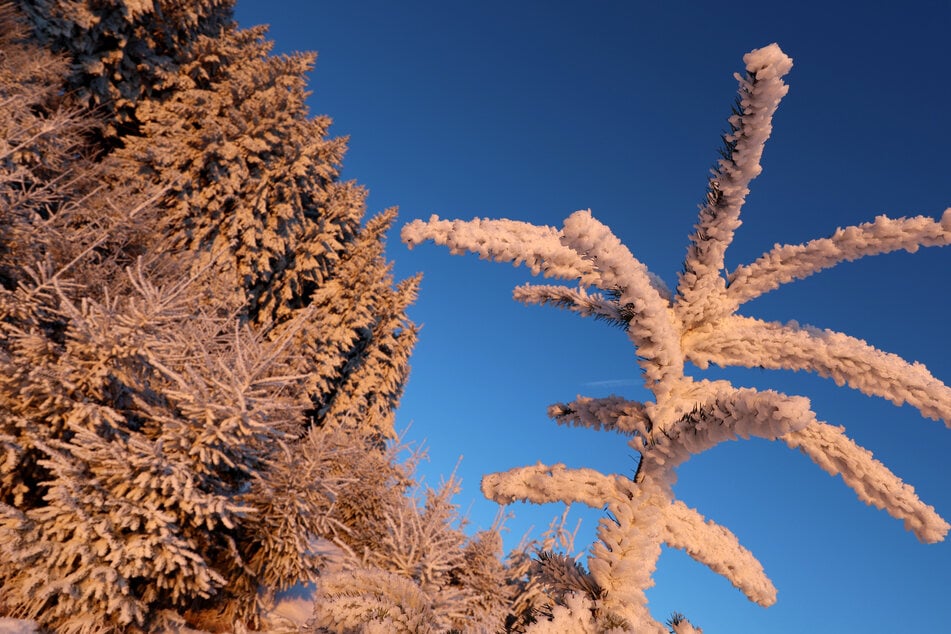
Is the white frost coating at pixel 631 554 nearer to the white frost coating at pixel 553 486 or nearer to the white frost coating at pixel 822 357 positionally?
the white frost coating at pixel 553 486

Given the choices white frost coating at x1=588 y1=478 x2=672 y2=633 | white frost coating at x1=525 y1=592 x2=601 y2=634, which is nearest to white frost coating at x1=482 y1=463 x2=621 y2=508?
white frost coating at x1=588 y1=478 x2=672 y2=633

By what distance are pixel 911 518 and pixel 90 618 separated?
21.1 feet

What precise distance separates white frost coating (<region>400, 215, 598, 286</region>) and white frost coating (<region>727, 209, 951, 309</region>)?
0.89 metres

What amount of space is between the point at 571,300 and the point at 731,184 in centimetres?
92

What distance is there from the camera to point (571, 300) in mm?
2641

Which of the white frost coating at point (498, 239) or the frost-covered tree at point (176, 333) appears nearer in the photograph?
the white frost coating at point (498, 239)

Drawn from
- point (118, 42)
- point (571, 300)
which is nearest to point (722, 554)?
point (571, 300)

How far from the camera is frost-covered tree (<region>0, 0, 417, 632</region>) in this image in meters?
5.06

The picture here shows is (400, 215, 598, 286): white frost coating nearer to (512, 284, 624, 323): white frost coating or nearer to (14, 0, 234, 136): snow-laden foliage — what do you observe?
(512, 284, 624, 323): white frost coating

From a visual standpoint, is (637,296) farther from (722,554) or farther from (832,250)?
(722,554)

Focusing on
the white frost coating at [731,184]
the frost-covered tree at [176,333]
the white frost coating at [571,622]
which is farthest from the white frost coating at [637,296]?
the frost-covered tree at [176,333]

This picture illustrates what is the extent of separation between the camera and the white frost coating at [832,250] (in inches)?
71.4

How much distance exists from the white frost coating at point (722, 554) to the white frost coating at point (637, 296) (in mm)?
579

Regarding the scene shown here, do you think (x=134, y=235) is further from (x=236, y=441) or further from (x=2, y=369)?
(x=236, y=441)
